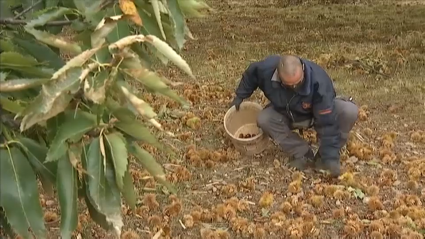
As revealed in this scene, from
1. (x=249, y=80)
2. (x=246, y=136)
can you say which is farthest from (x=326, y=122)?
(x=246, y=136)

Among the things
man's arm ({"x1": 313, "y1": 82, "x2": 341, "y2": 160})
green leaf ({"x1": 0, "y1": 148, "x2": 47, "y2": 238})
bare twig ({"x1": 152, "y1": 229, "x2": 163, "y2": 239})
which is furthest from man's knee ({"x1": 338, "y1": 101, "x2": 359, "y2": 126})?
green leaf ({"x1": 0, "y1": 148, "x2": 47, "y2": 238})

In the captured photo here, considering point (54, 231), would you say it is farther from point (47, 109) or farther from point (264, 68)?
point (47, 109)

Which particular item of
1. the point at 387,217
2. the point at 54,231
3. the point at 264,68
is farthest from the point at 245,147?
the point at 54,231

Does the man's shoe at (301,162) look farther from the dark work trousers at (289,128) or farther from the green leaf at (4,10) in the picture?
the green leaf at (4,10)

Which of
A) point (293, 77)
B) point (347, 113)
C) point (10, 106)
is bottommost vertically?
point (347, 113)

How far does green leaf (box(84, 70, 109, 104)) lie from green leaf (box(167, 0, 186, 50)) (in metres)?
0.26

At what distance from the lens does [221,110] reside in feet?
19.1

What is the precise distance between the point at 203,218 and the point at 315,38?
517 cm

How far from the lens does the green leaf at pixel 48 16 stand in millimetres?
1656

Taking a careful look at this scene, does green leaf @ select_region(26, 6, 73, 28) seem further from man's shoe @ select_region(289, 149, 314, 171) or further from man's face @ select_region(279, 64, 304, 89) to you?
man's shoe @ select_region(289, 149, 314, 171)

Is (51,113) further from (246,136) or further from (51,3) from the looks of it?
(246,136)

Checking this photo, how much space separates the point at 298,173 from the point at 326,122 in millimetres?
410

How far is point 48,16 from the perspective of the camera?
1666 mm

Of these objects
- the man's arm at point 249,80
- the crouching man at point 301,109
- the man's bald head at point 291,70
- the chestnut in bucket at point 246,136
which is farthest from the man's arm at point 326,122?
the chestnut in bucket at point 246,136
